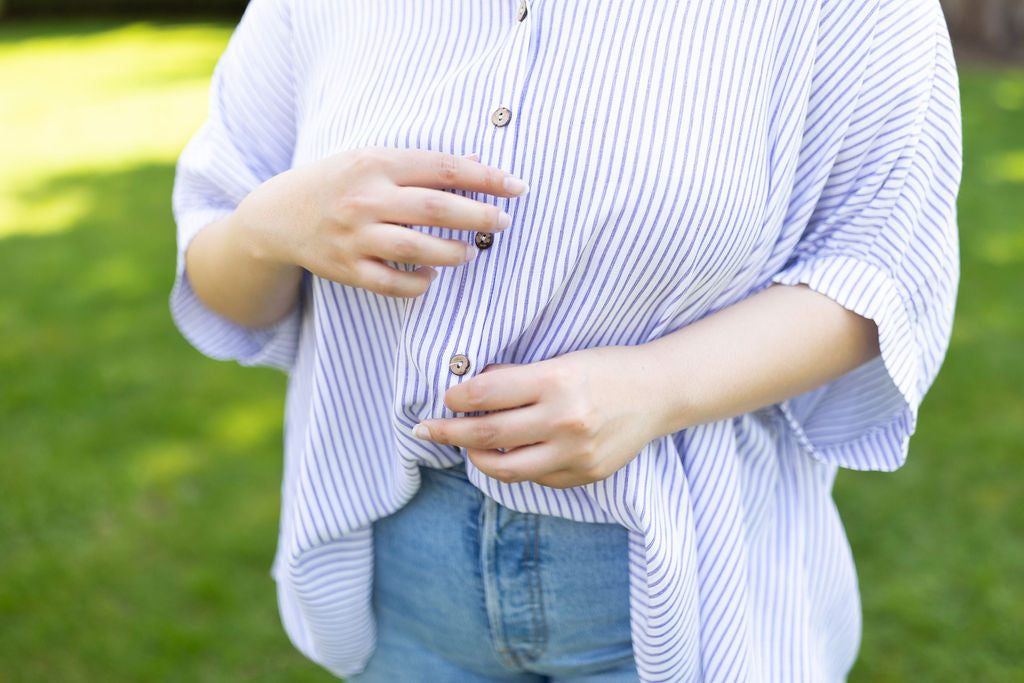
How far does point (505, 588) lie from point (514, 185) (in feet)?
1.71

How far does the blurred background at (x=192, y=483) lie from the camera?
256 cm

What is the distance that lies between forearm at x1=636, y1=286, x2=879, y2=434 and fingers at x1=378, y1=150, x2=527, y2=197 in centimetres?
24

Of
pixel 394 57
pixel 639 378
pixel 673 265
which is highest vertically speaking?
pixel 394 57

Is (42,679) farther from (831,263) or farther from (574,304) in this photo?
(831,263)

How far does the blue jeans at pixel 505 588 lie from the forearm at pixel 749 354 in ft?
0.71

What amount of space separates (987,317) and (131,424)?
3.42 m

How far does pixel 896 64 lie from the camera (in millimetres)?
1013

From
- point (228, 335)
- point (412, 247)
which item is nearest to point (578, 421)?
point (412, 247)

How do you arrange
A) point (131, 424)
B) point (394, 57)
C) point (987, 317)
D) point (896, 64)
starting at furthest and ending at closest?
1. point (987, 317)
2. point (131, 424)
3. point (394, 57)
4. point (896, 64)

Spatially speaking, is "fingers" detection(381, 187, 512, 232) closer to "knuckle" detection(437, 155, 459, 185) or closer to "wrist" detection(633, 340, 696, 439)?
"knuckle" detection(437, 155, 459, 185)

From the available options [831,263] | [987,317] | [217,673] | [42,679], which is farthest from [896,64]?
[987,317]

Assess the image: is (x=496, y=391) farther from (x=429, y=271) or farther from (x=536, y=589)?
(x=536, y=589)

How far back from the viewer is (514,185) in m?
0.96

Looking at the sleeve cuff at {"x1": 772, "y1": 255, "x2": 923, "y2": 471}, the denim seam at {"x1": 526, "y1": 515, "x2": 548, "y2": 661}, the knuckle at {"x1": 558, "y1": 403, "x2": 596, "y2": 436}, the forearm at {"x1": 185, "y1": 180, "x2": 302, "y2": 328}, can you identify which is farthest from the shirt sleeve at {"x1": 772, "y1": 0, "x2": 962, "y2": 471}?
the forearm at {"x1": 185, "y1": 180, "x2": 302, "y2": 328}
